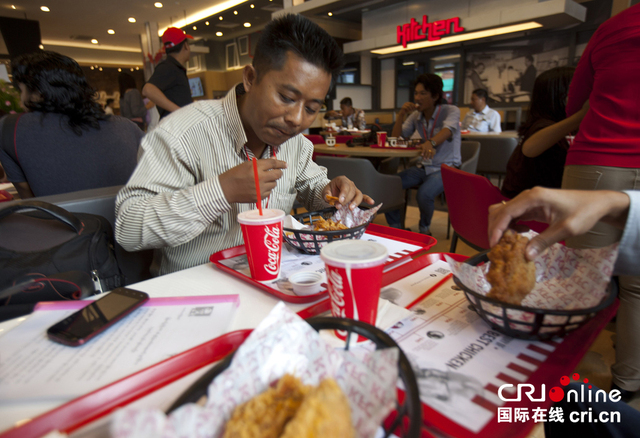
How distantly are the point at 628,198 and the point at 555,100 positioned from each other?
188 cm

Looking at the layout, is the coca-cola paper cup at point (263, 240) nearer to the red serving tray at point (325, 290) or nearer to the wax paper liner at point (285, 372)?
the red serving tray at point (325, 290)

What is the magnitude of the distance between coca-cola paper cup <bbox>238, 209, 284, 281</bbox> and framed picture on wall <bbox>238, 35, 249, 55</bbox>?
447 inches

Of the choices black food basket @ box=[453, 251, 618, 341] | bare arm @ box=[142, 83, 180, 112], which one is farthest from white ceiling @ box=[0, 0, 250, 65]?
black food basket @ box=[453, 251, 618, 341]

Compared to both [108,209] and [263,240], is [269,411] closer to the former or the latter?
[263,240]

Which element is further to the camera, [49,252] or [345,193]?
[345,193]

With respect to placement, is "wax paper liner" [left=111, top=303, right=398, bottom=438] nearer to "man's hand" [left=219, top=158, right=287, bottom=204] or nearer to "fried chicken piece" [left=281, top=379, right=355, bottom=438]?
"fried chicken piece" [left=281, top=379, right=355, bottom=438]

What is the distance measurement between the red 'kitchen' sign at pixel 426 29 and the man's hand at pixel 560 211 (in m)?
7.66

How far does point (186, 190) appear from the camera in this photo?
1.07m

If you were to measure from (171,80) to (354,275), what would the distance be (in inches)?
136

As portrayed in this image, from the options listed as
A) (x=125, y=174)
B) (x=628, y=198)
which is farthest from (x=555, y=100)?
(x=125, y=174)

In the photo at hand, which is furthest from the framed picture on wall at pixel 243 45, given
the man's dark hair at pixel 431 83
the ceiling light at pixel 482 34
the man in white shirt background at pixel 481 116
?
the man's dark hair at pixel 431 83

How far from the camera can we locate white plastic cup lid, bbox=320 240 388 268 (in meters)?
0.58

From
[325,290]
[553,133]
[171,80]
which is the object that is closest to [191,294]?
[325,290]

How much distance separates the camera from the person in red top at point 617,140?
1398 mm
